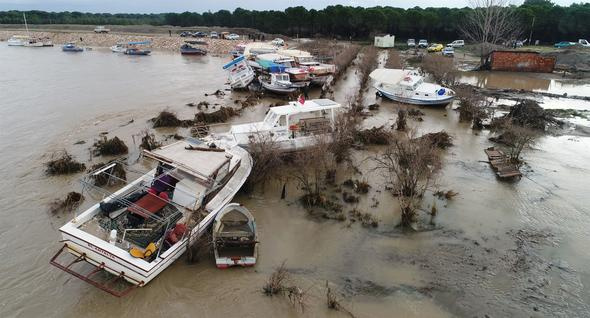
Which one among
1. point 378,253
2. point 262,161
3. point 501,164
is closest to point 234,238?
point 378,253

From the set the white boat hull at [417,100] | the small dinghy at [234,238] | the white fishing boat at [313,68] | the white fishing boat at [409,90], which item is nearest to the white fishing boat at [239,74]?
the white fishing boat at [313,68]

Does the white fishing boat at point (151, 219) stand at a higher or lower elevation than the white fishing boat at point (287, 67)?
lower

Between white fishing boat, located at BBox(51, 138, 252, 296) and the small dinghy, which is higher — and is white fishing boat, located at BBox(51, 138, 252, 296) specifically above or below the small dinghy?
above

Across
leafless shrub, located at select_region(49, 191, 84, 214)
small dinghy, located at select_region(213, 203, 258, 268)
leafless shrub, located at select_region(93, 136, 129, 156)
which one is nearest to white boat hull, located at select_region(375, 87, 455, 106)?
leafless shrub, located at select_region(93, 136, 129, 156)

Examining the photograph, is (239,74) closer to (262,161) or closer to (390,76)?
(390,76)

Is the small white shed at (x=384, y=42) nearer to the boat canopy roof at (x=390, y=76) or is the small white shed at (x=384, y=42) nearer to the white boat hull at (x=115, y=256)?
the boat canopy roof at (x=390, y=76)

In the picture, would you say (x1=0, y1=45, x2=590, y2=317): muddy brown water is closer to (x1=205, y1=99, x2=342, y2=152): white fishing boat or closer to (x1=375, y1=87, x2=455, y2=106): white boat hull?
(x1=205, y1=99, x2=342, y2=152): white fishing boat

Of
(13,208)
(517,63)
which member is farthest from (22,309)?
(517,63)
